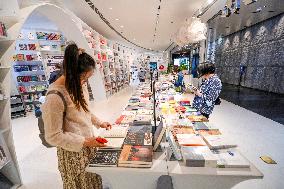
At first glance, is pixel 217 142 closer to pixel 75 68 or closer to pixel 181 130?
pixel 181 130

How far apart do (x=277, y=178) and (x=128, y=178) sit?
235 centimetres

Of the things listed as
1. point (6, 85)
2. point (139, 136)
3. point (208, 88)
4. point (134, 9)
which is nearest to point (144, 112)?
point (139, 136)

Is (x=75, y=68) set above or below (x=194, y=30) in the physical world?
below

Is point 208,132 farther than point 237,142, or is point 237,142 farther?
point 237,142

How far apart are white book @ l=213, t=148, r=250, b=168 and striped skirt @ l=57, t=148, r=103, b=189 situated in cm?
106

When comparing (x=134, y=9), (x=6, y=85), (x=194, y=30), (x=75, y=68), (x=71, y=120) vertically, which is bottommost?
(x=71, y=120)

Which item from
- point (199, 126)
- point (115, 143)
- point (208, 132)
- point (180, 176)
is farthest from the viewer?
point (199, 126)

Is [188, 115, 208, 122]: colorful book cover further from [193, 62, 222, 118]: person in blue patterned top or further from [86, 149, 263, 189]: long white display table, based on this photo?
[86, 149, 263, 189]: long white display table

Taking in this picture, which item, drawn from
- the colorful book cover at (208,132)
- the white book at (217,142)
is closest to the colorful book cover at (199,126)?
the colorful book cover at (208,132)

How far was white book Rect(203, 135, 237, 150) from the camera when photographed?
5.22 ft

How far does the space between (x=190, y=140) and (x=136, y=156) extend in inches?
19.7

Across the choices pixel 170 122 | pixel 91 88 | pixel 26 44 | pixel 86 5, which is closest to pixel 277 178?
pixel 170 122

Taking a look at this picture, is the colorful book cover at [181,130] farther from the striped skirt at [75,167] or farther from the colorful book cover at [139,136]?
the striped skirt at [75,167]

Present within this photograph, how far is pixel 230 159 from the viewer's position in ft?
4.74
